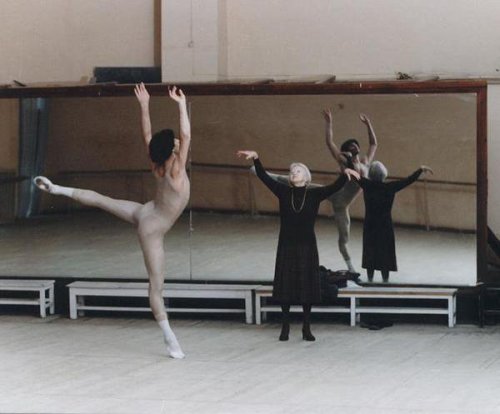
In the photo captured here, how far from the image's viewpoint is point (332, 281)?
43.8 ft

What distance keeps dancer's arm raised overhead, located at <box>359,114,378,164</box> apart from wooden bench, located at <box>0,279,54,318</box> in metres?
3.76

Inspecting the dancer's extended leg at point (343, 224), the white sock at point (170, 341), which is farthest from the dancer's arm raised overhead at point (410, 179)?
the white sock at point (170, 341)

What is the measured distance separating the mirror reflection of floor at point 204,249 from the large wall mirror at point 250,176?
0.01 meters

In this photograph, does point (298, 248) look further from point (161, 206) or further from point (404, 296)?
point (161, 206)

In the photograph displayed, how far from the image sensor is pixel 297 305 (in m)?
13.2

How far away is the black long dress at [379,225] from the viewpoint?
1345 cm

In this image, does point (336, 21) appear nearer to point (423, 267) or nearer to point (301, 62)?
point (301, 62)

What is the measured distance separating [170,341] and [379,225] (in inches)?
113

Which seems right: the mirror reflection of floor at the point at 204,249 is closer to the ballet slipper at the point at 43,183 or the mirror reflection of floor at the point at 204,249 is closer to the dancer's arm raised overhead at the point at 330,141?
the dancer's arm raised overhead at the point at 330,141

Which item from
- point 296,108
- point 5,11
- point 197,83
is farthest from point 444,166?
point 5,11

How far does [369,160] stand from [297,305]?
1696mm

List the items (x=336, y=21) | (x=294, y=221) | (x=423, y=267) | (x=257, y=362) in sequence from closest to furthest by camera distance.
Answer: (x=257, y=362), (x=294, y=221), (x=423, y=267), (x=336, y=21)

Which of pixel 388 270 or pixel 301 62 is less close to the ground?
pixel 301 62

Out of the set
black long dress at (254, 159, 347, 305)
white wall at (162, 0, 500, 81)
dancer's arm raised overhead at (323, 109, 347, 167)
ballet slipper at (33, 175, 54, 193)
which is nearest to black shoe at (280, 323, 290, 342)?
black long dress at (254, 159, 347, 305)
